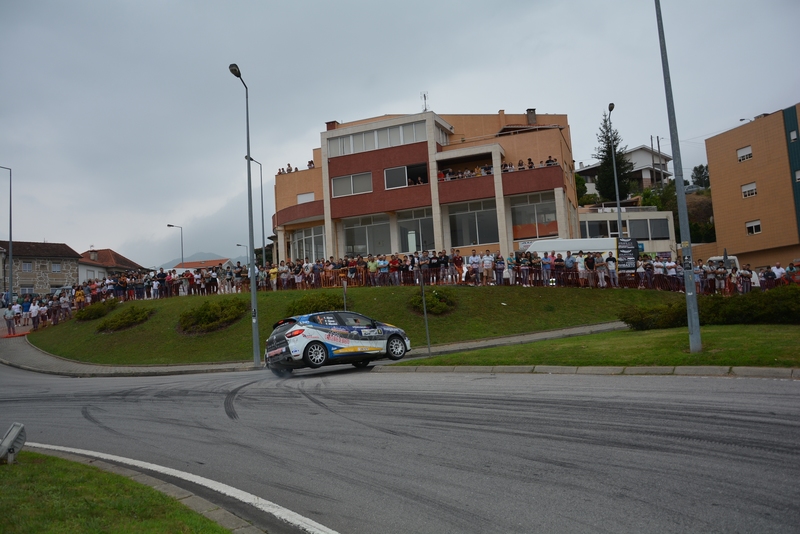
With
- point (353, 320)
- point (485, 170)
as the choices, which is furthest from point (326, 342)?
point (485, 170)

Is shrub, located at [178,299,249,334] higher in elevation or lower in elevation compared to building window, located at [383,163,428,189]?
lower

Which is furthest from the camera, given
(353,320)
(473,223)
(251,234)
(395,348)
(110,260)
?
(110,260)

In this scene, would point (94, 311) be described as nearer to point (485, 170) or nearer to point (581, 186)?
point (485, 170)

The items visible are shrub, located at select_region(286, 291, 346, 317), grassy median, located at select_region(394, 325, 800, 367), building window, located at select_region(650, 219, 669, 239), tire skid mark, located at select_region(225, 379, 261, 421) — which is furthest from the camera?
building window, located at select_region(650, 219, 669, 239)

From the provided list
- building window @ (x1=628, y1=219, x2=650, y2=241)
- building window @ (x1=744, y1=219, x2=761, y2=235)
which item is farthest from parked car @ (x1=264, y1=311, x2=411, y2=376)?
building window @ (x1=628, y1=219, x2=650, y2=241)

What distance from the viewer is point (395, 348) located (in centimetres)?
1864

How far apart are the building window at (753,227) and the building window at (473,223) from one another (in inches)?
804

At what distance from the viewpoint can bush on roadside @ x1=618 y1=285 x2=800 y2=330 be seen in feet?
50.7

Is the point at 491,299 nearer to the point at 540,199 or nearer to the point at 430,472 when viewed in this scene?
the point at 540,199

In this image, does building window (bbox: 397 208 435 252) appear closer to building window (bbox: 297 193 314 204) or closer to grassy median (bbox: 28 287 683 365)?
building window (bbox: 297 193 314 204)

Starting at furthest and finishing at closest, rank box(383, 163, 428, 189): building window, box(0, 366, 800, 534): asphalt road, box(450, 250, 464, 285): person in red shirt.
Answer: box(383, 163, 428, 189): building window → box(450, 250, 464, 285): person in red shirt → box(0, 366, 800, 534): asphalt road

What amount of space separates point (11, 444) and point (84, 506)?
227 cm

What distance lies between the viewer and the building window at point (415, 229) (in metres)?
44.1

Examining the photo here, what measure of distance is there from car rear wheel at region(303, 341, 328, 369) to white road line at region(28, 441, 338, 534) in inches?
321
